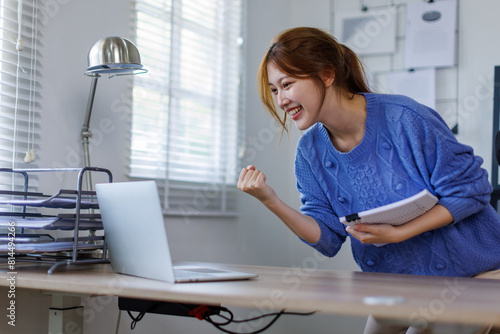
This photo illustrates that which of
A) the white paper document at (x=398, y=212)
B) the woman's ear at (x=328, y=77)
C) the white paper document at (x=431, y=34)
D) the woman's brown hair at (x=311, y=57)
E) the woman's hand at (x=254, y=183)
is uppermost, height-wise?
the white paper document at (x=431, y=34)

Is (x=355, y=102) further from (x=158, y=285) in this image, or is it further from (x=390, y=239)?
(x=158, y=285)

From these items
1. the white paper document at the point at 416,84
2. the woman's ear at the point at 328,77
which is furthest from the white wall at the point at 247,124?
the woman's ear at the point at 328,77

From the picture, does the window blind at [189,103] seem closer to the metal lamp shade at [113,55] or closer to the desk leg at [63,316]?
the metal lamp shade at [113,55]

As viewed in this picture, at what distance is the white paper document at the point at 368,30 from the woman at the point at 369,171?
1.71m

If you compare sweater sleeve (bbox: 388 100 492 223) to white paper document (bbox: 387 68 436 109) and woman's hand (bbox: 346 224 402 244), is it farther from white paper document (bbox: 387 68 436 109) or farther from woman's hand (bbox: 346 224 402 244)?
white paper document (bbox: 387 68 436 109)

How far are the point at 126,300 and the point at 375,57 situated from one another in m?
2.31

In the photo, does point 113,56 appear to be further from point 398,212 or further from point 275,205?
point 398,212

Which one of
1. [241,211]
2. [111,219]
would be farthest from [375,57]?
[111,219]

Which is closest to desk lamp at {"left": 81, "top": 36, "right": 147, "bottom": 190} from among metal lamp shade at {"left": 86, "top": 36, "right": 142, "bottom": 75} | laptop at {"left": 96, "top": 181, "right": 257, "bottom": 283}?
metal lamp shade at {"left": 86, "top": 36, "right": 142, "bottom": 75}

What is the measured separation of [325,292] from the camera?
85 centimetres

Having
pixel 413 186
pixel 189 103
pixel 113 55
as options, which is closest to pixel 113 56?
pixel 113 55

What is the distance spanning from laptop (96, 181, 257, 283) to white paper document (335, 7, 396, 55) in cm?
235

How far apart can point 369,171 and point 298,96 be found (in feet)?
0.87

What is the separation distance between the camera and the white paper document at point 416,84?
2.97 metres
